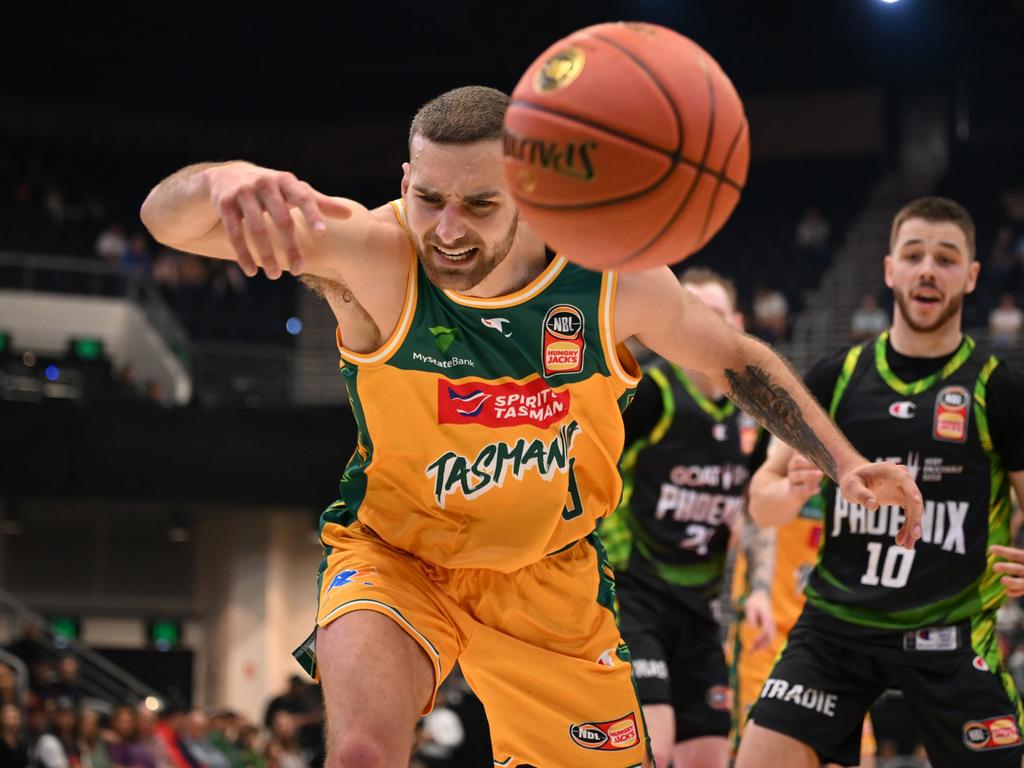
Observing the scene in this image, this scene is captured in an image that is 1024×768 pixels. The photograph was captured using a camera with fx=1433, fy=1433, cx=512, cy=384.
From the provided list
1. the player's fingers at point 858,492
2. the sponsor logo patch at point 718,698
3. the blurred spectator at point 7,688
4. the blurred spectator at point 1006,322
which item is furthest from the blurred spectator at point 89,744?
the blurred spectator at point 1006,322

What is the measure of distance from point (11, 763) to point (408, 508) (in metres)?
7.86

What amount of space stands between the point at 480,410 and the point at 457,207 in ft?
1.83

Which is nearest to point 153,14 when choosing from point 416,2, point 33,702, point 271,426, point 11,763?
point 416,2

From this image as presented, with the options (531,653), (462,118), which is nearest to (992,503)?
(531,653)

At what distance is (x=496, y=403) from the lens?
3842 mm

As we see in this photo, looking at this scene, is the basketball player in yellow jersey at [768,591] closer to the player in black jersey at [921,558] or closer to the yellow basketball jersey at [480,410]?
the player in black jersey at [921,558]

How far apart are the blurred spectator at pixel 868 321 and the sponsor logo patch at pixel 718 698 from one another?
Answer: 11.6m

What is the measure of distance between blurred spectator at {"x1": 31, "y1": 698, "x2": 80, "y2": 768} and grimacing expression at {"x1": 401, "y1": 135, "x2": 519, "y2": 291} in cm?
926

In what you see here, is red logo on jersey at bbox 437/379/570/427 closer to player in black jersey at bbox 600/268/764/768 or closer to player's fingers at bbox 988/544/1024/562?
player's fingers at bbox 988/544/1024/562

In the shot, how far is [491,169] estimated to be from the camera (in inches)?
143

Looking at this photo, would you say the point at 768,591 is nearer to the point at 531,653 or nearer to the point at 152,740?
the point at 531,653

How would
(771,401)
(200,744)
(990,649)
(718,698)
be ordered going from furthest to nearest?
(200,744) < (718,698) < (990,649) < (771,401)

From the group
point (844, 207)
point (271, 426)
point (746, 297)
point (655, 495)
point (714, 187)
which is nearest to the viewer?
point (714, 187)

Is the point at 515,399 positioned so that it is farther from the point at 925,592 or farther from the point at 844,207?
the point at 844,207
